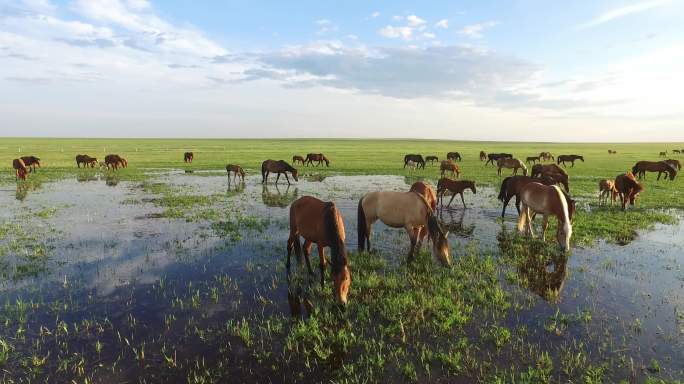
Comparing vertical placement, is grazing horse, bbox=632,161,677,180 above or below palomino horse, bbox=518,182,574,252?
above

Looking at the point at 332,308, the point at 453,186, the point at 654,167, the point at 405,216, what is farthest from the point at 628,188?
the point at 332,308

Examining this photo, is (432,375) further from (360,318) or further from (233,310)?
(233,310)

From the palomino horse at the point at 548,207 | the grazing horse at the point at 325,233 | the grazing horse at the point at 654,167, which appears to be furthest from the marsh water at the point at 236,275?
the grazing horse at the point at 654,167

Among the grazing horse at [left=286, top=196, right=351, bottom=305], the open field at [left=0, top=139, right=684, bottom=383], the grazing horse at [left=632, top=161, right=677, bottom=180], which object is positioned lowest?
the open field at [left=0, top=139, right=684, bottom=383]

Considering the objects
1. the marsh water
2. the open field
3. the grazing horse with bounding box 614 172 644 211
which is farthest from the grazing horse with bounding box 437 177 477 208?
the grazing horse with bounding box 614 172 644 211

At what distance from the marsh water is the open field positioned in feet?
0.14

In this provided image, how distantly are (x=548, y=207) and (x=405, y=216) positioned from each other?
5.02 m

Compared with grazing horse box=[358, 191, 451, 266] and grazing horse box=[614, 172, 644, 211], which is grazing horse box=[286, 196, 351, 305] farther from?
grazing horse box=[614, 172, 644, 211]

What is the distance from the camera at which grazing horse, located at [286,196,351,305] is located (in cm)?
664

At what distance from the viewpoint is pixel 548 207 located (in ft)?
36.1

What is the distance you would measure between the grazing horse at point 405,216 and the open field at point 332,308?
0.61m

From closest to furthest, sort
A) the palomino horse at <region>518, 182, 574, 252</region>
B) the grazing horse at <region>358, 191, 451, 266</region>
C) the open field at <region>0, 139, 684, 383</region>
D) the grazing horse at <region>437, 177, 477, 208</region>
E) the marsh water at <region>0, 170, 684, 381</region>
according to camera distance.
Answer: the open field at <region>0, 139, 684, 383</region> < the marsh water at <region>0, 170, 684, 381</region> < the grazing horse at <region>358, 191, 451, 266</region> < the palomino horse at <region>518, 182, 574, 252</region> < the grazing horse at <region>437, 177, 477, 208</region>

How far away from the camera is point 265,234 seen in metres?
12.3

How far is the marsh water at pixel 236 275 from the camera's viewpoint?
6082mm
